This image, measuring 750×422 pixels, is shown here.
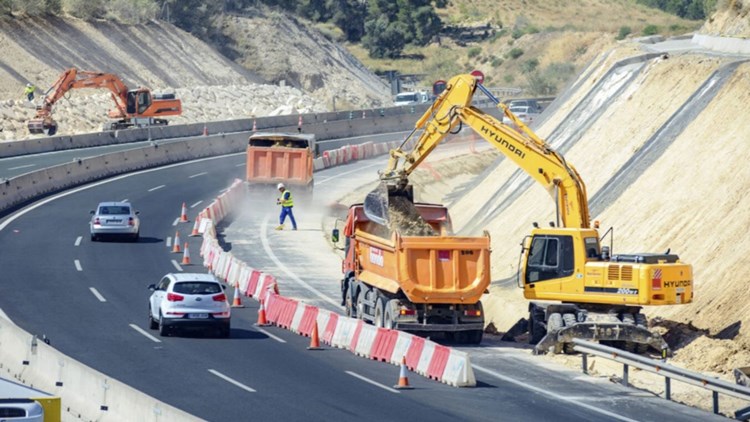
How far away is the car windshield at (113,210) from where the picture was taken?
4681 centimetres

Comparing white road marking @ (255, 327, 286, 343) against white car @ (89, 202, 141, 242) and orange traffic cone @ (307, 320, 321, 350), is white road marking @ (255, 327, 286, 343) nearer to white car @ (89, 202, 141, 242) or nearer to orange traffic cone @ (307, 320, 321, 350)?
orange traffic cone @ (307, 320, 321, 350)

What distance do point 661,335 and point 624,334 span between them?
2.49 m

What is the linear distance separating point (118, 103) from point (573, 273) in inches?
2190

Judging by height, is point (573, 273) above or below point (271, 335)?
above

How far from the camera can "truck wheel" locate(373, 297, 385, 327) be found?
3116 centimetres

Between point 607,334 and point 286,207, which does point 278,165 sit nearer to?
point 286,207

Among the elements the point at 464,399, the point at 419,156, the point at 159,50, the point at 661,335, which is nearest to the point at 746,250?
the point at 661,335

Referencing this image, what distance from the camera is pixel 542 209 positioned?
43844 millimetres

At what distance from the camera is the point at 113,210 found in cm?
4697

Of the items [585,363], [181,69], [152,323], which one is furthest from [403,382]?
[181,69]

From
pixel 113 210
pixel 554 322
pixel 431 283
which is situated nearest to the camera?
pixel 554 322

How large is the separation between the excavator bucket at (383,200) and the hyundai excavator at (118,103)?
4612 centimetres

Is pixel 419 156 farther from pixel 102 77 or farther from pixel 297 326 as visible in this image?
pixel 102 77

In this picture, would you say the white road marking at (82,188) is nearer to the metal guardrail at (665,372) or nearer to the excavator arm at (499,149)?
the excavator arm at (499,149)
